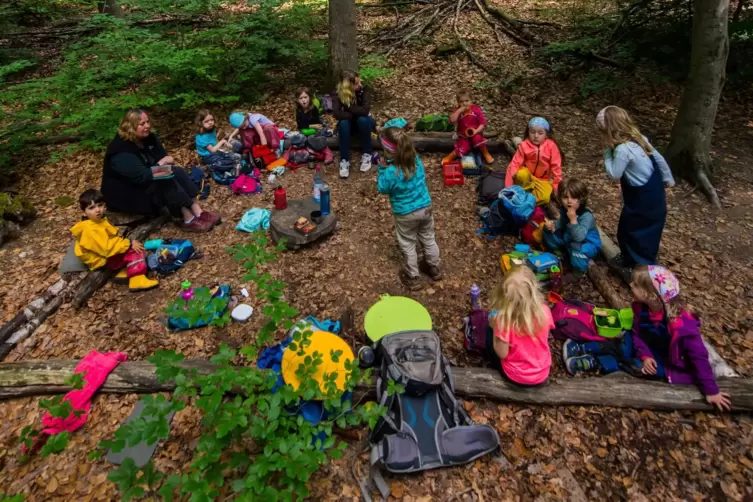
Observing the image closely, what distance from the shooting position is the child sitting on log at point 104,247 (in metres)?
4.54

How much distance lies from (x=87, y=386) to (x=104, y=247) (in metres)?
1.74

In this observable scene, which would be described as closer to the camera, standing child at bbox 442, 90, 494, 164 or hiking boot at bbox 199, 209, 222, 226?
hiking boot at bbox 199, 209, 222, 226

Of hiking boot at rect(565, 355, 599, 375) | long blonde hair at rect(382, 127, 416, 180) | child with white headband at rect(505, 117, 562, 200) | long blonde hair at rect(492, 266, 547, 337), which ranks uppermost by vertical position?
long blonde hair at rect(382, 127, 416, 180)

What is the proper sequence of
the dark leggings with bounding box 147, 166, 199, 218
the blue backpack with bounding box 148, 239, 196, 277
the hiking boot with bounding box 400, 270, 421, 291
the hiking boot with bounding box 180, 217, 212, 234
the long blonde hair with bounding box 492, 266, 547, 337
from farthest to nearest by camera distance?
the hiking boot with bounding box 180, 217, 212, 234 < the dark leggings with bounding box 147, 166, 199, 218 < the blue backpack with bounding box 148, 239, 196, 277 < the hiking boot with bounding box 400, 270, 421, 291 < the long blonde hair with bounding box 492, 266, 547, 337

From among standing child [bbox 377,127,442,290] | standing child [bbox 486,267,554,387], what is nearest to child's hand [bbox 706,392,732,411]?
standing child [bbox 486,267,554,387]

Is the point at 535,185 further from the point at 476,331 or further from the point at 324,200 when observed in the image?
the point at 324,200

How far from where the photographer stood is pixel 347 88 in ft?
20.8

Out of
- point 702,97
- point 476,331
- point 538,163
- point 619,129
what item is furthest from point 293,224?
point 702,97

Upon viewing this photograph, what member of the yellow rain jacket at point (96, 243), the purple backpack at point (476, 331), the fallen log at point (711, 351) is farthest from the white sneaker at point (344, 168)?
the fallen log at point (711, 351)

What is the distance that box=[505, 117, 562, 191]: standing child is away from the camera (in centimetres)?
518

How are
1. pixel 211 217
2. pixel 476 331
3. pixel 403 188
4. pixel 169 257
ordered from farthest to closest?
pixel 211 217 → pixel 169 257 → pixel 403 188 → pixel 476 331

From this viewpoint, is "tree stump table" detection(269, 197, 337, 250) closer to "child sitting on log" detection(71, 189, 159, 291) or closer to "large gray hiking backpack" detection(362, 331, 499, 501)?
"child sitting on log" detection(71, 189, 159, 291)

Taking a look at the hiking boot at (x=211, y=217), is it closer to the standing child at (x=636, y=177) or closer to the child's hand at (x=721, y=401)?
the standing child at (x=636, y=177)

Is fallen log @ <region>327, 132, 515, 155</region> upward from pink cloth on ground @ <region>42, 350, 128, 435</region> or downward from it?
upward
